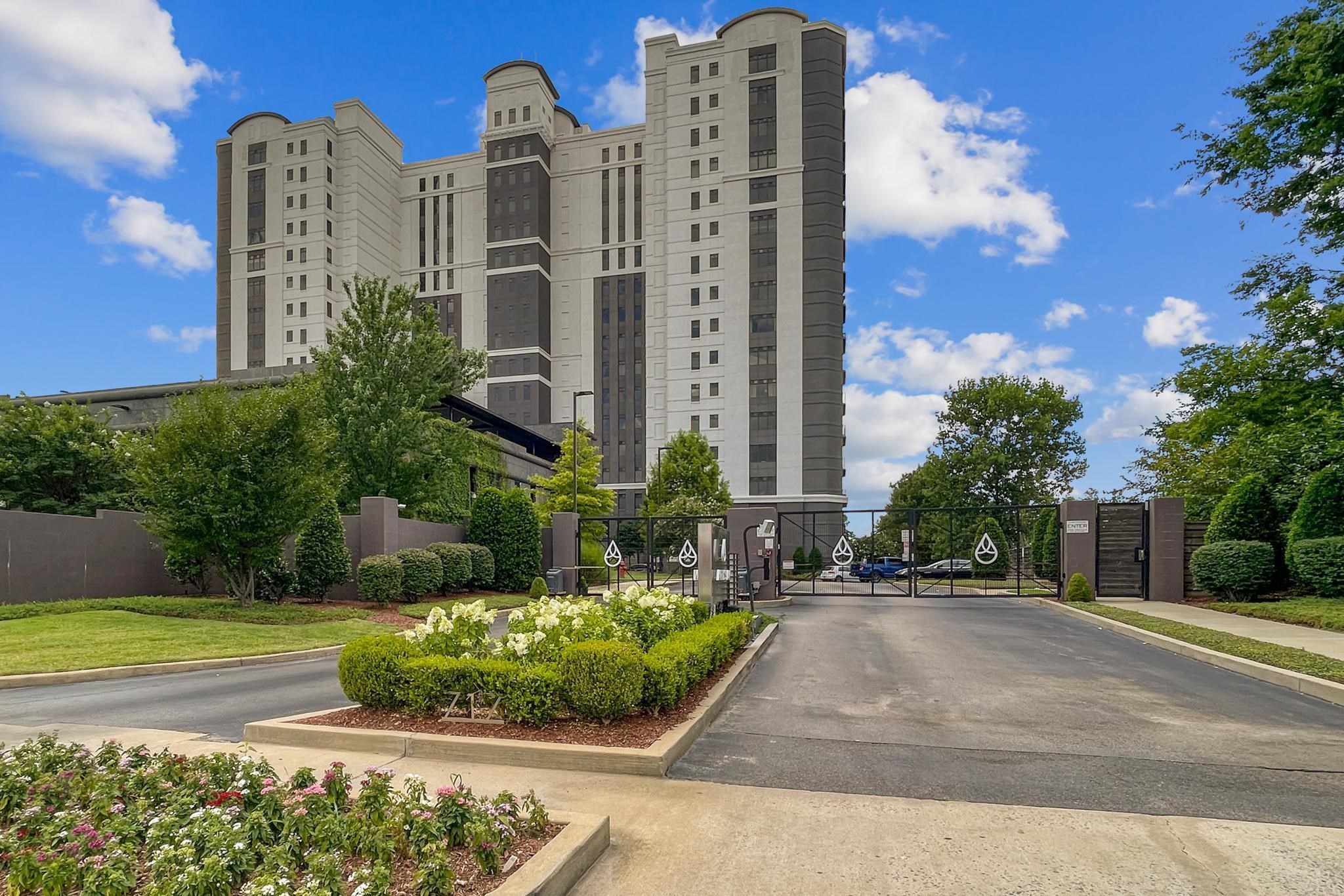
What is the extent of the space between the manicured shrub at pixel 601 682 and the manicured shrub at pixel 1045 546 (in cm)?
2938

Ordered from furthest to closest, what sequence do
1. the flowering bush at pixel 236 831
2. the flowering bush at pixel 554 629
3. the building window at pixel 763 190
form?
the building window at pixel 763 190
the flowering bush at pixel 554 629
the flowering bush at pixel 236 831

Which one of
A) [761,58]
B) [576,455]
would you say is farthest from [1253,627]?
[761,58]

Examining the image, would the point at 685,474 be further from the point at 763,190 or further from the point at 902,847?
the point at 902,847

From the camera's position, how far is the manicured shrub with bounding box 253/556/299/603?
2170cm

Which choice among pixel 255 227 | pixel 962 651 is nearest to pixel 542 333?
pixel 255 227

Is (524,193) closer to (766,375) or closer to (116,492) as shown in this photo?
(766,375)

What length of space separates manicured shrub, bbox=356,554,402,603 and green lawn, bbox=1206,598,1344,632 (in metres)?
23.1

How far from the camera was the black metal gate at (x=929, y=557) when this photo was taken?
91.0 feet

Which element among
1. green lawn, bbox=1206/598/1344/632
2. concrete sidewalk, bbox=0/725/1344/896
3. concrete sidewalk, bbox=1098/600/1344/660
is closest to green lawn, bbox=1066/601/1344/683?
concrete sidewalk, bbox=1098/600/1344/660

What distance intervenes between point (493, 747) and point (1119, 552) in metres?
26.5

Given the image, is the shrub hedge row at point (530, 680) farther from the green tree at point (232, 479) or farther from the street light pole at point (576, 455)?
the street light pole at point (576, 455)

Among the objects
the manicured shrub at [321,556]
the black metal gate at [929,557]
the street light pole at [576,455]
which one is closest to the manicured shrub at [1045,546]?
the black metal gate at [929,557]

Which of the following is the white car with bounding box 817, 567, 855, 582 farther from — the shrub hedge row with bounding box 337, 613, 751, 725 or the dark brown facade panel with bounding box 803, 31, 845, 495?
the shrub hedge row with bounding box 337, 613, 751, 725

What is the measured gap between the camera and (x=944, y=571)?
47.2 m
